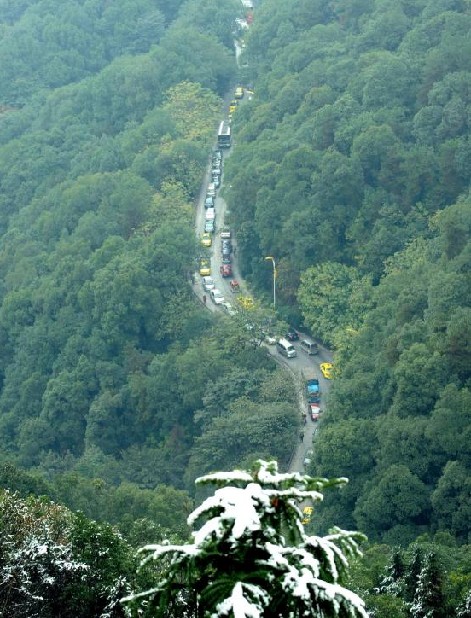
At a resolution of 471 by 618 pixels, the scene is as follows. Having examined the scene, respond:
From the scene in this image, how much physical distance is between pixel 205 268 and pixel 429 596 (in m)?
43.9

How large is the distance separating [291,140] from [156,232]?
33.2 ft

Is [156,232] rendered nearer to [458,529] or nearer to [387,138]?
[387,138]

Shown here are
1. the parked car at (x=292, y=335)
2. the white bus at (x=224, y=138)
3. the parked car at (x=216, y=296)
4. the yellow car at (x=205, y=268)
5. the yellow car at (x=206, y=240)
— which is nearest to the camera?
the parked car at (x=292, y=335)

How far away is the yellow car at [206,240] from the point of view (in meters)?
69.1

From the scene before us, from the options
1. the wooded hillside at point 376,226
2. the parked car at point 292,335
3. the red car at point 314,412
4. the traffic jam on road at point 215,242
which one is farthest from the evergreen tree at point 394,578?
the traffic jam on road at point 215,242

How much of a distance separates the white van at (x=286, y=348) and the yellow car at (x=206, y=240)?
11727 millimetres

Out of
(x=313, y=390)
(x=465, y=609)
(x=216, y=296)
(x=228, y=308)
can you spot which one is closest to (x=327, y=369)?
(x=313, y=390)

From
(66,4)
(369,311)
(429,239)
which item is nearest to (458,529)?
(369,311)

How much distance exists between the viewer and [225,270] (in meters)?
67.1

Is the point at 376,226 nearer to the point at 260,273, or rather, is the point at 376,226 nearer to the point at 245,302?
the point at 260,273

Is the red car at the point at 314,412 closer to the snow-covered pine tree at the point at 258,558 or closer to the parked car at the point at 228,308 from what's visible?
the parked car at the point at 228,308

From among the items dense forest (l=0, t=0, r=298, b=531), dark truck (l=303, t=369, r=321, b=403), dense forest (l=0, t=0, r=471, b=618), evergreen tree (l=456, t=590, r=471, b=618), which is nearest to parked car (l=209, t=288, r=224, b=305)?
dense forest (l=0, t=0, r=298, b=531)

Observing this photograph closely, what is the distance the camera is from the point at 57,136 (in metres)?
84.8

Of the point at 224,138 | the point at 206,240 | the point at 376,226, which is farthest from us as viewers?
the point at 224,138
